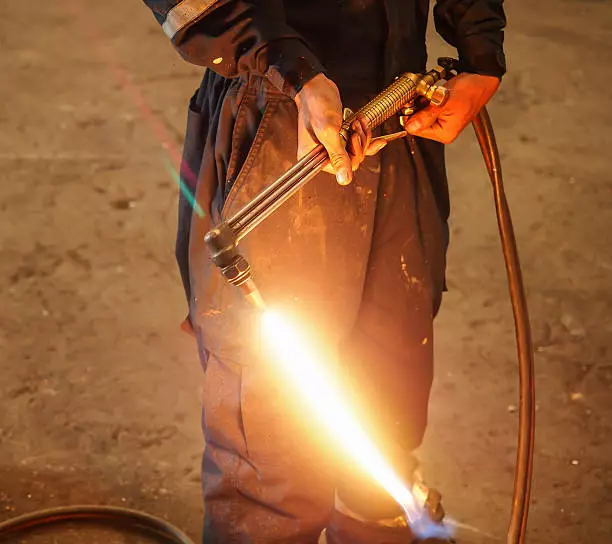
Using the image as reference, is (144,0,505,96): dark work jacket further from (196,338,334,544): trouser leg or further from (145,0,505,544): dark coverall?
(196,338,334,544): trouser leg

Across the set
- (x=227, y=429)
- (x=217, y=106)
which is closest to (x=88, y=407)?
(x=227, y=429)

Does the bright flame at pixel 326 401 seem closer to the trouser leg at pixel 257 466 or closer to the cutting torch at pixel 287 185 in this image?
the trouser leg at pixel 257 466

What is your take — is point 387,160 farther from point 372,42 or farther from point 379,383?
point 379,383

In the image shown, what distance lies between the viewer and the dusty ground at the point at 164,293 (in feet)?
7.39

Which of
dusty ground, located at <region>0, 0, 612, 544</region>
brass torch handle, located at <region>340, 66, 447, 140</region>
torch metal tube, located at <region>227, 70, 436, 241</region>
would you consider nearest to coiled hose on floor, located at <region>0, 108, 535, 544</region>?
brass torch handle, located at <region>340, 66, 447, 140</region>

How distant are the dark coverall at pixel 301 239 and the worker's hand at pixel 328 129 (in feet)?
0.09

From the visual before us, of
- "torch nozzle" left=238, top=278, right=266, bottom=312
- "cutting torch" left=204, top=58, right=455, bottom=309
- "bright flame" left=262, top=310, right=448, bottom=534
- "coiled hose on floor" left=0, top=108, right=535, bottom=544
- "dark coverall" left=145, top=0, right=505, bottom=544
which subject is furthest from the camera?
"coiled hose on floor" left=0, top=108, right=535, bottom=544

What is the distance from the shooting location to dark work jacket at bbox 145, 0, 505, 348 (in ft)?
4.31

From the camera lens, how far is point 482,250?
3.19 m

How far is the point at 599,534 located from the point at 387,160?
1216 mm

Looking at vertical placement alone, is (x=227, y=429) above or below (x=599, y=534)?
above

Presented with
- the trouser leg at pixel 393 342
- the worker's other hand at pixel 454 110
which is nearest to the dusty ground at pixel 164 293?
the trouser leg at pixel 393 342

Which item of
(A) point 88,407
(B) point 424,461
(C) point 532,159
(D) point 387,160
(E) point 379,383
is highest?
(D) point 387,160

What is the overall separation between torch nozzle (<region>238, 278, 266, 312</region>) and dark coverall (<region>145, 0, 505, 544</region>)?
133 millimetres
